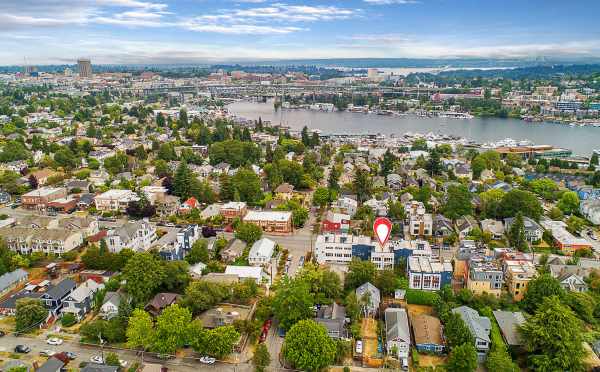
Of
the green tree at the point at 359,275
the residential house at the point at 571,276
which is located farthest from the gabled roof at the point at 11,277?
the residential house at the point at 571,276

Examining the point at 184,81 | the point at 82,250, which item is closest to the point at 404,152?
the point at 82,250

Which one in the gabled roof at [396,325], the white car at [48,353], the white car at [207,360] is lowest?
the white car at [207,360]

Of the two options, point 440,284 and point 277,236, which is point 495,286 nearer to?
point 440,284

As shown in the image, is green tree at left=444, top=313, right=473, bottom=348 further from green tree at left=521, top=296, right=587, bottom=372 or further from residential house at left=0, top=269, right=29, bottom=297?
residential house at left=0, top=269, right=29, bottom=297

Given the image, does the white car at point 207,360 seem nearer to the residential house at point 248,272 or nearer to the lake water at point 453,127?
the residential house at point 248,272

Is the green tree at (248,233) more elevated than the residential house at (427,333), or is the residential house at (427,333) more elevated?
the green tree at (248,233)

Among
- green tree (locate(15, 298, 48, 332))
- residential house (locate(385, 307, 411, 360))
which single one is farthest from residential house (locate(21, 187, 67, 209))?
residential house (locate(385, 307, 411, 360))
